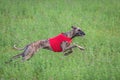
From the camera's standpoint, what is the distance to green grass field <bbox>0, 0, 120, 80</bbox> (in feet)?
27.7

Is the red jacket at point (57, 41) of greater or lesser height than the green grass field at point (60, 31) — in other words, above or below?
above

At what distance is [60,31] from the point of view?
13.4 m

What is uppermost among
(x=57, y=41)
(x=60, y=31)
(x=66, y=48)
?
(x=57, y=41)

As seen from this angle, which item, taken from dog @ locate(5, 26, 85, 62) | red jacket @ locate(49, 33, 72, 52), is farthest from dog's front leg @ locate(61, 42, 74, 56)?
red jacket @ locate(49, 33, 72, 52)

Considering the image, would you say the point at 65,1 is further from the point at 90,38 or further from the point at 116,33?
the point at 90,38

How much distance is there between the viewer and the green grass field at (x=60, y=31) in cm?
845

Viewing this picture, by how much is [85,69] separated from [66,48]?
171 centimetres

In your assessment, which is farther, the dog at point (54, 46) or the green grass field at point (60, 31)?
the dog at point (54, 46)

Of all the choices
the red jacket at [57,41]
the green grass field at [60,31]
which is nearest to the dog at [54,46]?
the red jacket at [57,41]

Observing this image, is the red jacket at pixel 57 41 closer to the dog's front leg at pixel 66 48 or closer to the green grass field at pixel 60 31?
the dog's front leg at pixel 66 48

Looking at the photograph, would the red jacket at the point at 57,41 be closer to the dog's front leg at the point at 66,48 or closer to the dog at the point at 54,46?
the dog at the point at 54,46

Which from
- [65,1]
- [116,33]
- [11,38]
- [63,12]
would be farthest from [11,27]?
[65,1]

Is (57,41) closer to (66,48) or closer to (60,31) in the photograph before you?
(66,48)

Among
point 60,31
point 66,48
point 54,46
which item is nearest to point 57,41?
point 54,46
